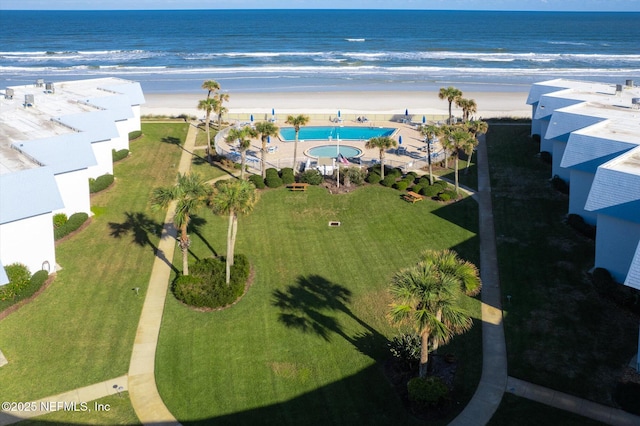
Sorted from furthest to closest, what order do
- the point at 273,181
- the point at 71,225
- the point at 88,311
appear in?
the point at 273,181, the point at 71,225, the point at 88,311

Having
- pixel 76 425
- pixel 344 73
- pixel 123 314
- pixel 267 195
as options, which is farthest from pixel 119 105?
pixel 344 73

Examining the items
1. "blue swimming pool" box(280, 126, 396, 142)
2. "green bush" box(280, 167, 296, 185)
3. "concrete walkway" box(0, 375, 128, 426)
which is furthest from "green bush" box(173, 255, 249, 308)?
"blue swimming pool" box(280, 126, 396, 142)

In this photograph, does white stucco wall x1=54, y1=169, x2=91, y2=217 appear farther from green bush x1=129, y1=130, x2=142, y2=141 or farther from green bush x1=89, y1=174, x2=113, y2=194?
green bush x1=129, y1=130, x2=142, y2=141

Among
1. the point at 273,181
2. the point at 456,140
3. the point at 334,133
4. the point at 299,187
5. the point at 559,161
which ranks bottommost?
the point at 299,187

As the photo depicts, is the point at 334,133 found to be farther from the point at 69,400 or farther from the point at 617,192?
the point at 69,400

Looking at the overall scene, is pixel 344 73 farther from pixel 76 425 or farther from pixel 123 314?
pixel 76 425

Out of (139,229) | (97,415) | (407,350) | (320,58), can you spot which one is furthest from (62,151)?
(320,58)
